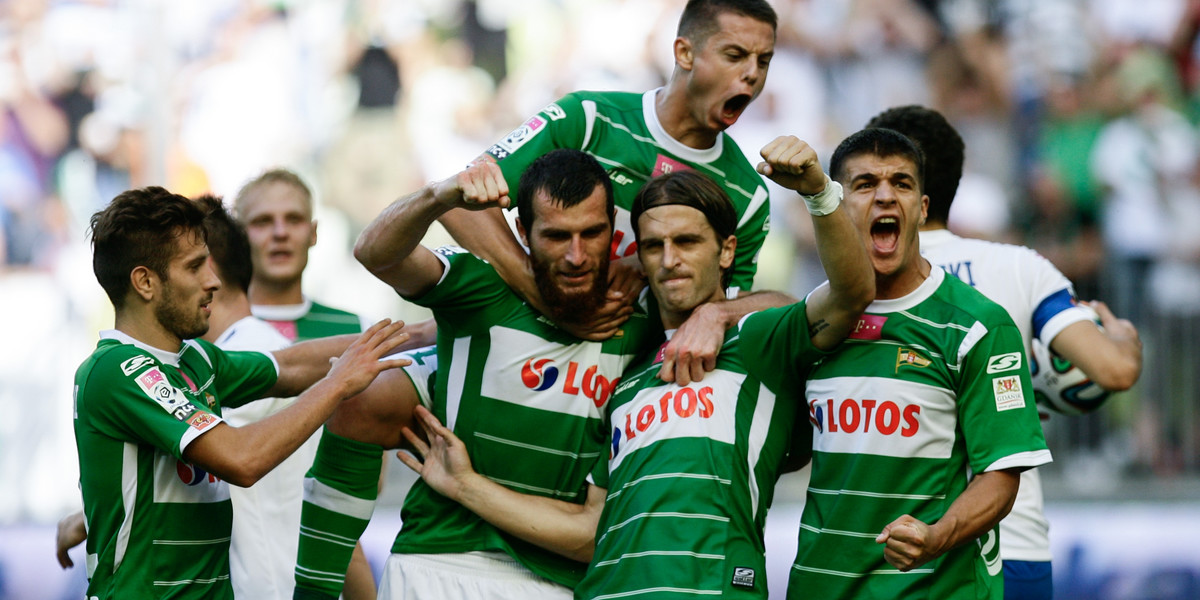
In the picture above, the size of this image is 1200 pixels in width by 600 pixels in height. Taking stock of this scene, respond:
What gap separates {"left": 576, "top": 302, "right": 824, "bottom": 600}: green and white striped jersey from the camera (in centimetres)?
409

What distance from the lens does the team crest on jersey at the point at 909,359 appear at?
407cm

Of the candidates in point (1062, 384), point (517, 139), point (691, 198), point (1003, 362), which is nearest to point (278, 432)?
point (517, 139)

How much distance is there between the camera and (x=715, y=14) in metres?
5.28

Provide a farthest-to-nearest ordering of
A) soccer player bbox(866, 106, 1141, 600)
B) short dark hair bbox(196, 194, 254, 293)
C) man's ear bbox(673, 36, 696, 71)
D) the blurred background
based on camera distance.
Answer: the blurred background → short dark hair bbox(196, 194, 254, 293) → man's ear bbox(673, 36, 696, 71) → soccer player bbox(866, 106, 1141, 600)

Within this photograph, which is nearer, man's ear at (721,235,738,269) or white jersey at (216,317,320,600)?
man's ear at (721,235,738,269)

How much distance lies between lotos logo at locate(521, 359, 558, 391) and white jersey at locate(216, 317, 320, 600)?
1.16 m

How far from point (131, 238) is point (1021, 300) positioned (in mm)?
3151

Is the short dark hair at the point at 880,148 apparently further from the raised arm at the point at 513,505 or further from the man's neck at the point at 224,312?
the man's neck at the point at 224,312

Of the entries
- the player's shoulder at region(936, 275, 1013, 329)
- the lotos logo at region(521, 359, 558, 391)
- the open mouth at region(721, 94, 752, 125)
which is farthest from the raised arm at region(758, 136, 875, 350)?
the open mouth at region(721, 94, 752, 125)

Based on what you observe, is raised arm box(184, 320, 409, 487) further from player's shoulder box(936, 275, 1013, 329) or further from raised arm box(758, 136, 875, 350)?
player's shoulder box(936, 275, 1013, 329)

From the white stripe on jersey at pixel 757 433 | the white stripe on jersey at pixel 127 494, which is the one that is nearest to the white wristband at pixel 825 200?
the white stripe on jersey at pixel 757 433

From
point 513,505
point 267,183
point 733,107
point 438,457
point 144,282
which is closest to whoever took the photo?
point 144,282

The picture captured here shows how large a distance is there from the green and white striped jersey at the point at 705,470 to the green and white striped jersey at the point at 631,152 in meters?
0.77

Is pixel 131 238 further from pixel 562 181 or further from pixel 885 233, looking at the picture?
pixel 885 233
